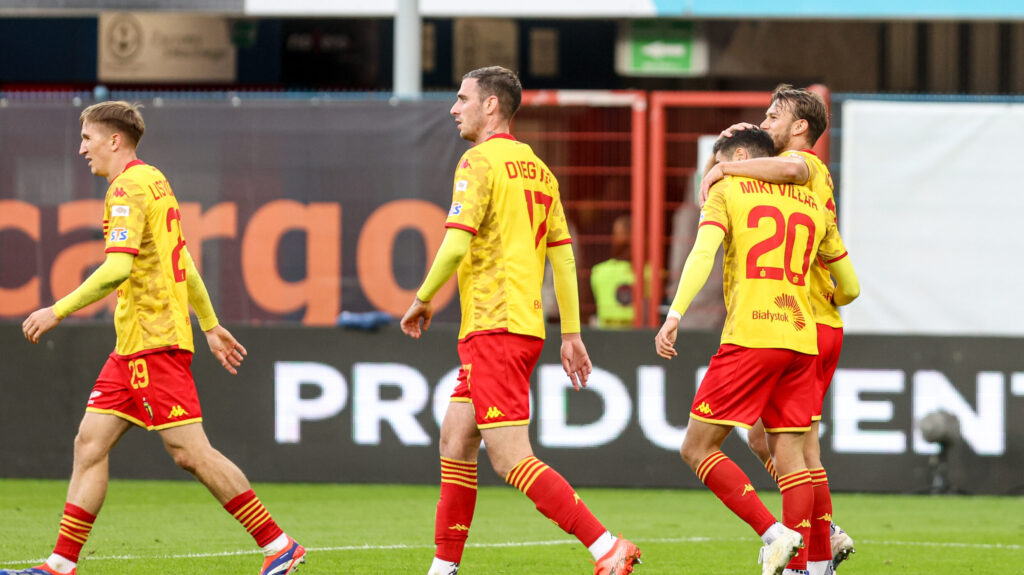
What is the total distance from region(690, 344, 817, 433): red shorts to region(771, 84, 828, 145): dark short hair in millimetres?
1079

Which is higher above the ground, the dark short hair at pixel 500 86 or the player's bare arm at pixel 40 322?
the dark short hair at pixel 500 86

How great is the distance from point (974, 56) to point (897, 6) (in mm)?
2471

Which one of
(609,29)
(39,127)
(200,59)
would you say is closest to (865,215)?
(39,127)

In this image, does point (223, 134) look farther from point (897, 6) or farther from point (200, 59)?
point (897, 6)

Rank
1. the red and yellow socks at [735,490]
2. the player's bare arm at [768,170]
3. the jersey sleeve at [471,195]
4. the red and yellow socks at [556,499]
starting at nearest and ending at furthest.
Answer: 1. the red and yellow socks at [556,499]
2. the jersey sleeve at [471,195]
3. the red and yellow socks at [735,490]
4. the player's bare arm at [768,170]

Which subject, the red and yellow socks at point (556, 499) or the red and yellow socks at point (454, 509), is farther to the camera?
the red and yellow socks at point (454, 509)

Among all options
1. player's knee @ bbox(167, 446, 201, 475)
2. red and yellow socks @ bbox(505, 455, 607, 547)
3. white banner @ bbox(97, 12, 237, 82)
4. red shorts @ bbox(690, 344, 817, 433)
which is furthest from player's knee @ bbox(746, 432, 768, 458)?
white banner @ bbox(97, 12, 237, 82)

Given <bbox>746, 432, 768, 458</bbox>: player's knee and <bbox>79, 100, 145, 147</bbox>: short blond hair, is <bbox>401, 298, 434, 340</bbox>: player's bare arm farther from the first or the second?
<bbox>746, 432, 768, 458</bbox>: player's knee

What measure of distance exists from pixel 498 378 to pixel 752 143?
1.56 metres

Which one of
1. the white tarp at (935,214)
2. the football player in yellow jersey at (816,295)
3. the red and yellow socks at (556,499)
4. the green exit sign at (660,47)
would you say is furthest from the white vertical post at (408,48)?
the red and yellow socks at (556,499)

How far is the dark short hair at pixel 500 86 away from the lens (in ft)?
20.3

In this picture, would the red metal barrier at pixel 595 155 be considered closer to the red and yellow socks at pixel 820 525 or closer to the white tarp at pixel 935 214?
the white tarp at pixel 935 214

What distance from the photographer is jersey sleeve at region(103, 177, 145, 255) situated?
6238 mm

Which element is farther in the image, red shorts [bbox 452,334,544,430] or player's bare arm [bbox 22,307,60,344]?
player's bare arm [bbox 22,307,60,344]
